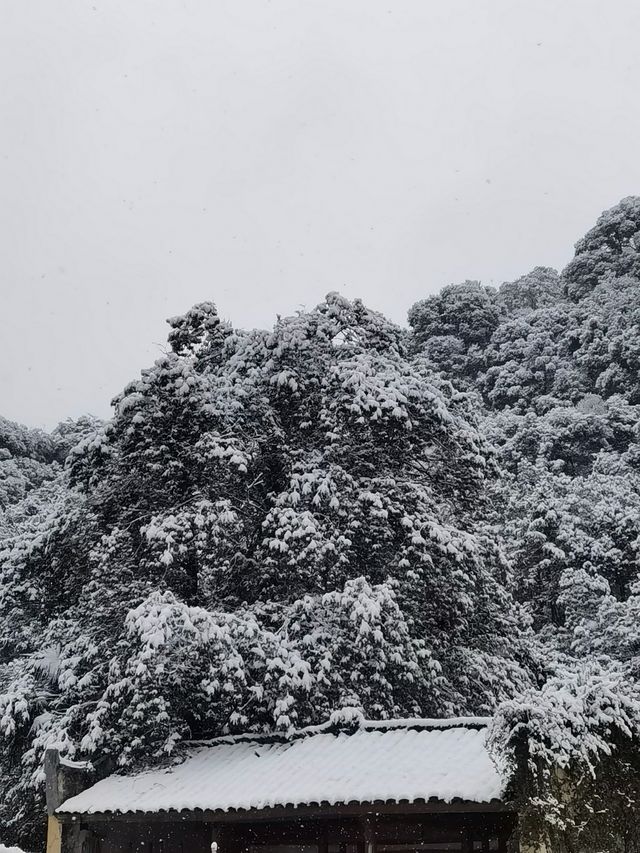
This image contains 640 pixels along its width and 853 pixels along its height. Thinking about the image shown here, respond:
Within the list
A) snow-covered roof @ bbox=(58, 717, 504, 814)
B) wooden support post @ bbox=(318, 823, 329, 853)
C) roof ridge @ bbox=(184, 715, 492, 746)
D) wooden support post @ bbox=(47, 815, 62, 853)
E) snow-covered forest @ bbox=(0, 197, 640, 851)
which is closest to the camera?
snow-covered roof @ bbox=(58, 717, 504, 814)

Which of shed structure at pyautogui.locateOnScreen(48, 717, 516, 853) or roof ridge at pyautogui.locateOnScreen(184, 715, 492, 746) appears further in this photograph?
roof ridge at pyautogui.locateOnScreen(184, 715, 492, 746)

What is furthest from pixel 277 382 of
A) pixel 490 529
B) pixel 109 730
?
pixel 109 730

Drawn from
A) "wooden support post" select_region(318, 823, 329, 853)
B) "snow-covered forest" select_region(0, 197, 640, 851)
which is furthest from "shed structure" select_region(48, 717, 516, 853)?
"snow-covered forest" select_region(0, 197, 640, 851)

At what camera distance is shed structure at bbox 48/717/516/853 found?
11445 mm

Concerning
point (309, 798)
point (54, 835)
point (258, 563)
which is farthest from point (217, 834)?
point (258, 563)

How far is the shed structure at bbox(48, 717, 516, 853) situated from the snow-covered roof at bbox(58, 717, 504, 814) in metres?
0.02

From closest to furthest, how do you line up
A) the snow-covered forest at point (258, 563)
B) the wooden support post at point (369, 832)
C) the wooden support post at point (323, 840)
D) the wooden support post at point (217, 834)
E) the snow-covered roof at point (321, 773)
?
the snow-covered roof at point (321, 773) → the wooden support post at point (369, 832) → the wooden support post at point (323, 840) → the wooden support post at point (217, 834) → the snow-covered forest at point (258, 563)

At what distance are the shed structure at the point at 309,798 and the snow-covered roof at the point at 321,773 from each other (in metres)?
0.02

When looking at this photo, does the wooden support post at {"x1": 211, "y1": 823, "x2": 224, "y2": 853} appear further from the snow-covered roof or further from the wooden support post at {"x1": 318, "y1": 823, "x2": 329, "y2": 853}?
the wooden support post at {"x1": 318, "y1": 823, "x2": 329, "y2": 853}

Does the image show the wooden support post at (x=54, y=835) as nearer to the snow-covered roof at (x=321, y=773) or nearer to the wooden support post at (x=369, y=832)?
the snow-covered roof at (x=321, y=773)

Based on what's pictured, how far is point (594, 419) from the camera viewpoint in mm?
37000

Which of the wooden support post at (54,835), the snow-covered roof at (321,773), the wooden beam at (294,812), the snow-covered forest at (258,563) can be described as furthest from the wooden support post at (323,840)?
the wooden support post at (54,835)

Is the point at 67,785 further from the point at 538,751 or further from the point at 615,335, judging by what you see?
the point at 615,335

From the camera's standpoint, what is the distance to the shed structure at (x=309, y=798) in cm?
1145
